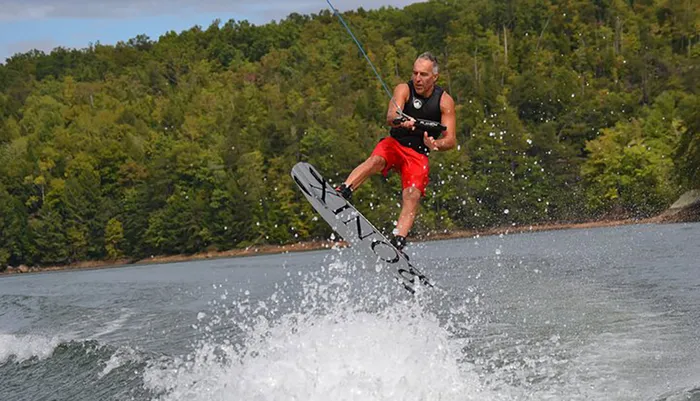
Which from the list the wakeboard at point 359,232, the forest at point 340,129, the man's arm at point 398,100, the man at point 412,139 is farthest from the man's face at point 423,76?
the forest at point 340,129

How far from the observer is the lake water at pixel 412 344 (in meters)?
6.83

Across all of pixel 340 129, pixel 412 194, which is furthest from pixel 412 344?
pixel 340 129

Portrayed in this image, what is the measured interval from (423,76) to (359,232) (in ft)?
5.08

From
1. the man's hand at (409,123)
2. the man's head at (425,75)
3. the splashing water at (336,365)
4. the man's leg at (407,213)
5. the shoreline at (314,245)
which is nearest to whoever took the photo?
the splashing water at (336,365)

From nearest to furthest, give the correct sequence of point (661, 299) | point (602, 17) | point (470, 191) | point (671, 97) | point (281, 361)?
point (281, 361) → point (661, 299) → point (470, 191) → point (671, 97) → point (602, 17)

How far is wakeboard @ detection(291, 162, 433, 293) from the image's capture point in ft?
29.1

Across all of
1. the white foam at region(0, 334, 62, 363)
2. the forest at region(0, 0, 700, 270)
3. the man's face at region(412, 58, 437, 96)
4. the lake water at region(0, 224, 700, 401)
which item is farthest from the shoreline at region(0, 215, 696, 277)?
the man's face at region(412, 58, 437, 96)

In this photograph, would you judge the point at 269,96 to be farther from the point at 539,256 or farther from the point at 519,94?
the point at 539,256

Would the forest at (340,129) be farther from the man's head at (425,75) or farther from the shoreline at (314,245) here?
the man's head at (425,75)

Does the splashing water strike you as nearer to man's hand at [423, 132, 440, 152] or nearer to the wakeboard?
the wakeboard

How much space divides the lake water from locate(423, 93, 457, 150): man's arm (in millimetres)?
→ 1452

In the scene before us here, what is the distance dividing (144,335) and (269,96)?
10859 centimetres

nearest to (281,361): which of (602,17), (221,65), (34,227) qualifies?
(34,227)

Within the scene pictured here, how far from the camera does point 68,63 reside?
18100 cm
